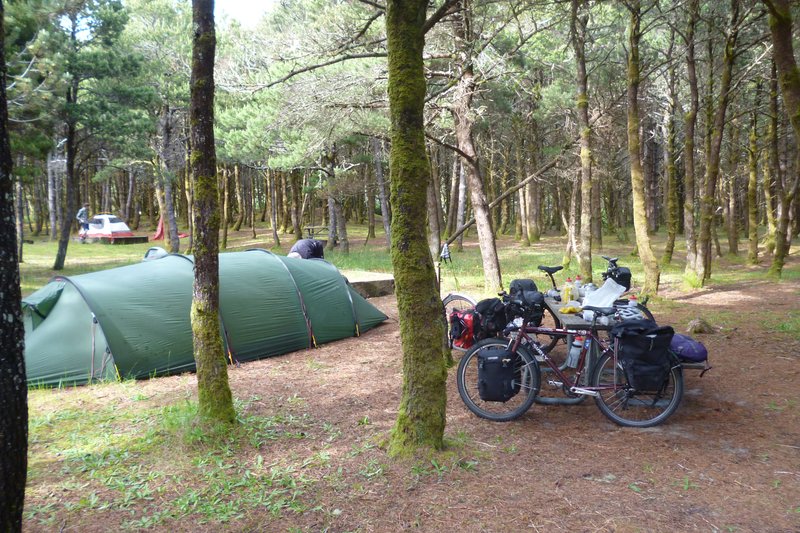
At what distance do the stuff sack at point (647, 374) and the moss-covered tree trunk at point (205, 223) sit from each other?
3275 millimetres

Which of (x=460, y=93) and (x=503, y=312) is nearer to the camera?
(x=503, y=312)

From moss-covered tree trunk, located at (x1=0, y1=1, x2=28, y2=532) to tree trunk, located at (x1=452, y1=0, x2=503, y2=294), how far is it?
6515 millimetres

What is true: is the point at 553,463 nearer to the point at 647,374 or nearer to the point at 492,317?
the point at 647,374

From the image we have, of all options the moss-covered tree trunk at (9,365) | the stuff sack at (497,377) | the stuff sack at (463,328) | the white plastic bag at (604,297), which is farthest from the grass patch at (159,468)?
the white plastic bag at (604,297)

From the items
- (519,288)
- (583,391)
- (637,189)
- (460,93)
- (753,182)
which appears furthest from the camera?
(753,182)

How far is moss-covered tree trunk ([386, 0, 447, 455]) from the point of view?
388cm

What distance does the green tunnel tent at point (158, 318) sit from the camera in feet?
20.6

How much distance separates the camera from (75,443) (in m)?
4.52

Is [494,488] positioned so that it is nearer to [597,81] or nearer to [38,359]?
[38,359]

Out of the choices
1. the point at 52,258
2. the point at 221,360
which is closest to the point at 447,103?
the point at 221,360

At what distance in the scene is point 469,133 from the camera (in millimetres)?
8695

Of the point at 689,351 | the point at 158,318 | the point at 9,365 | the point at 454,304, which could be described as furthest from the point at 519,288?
the point at 158,318

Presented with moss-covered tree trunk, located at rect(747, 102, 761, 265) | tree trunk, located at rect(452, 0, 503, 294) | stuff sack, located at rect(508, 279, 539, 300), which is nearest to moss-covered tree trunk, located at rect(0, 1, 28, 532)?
stuff sack, located at rect(508, 279, 539, 300)

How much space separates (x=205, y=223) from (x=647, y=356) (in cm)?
364
